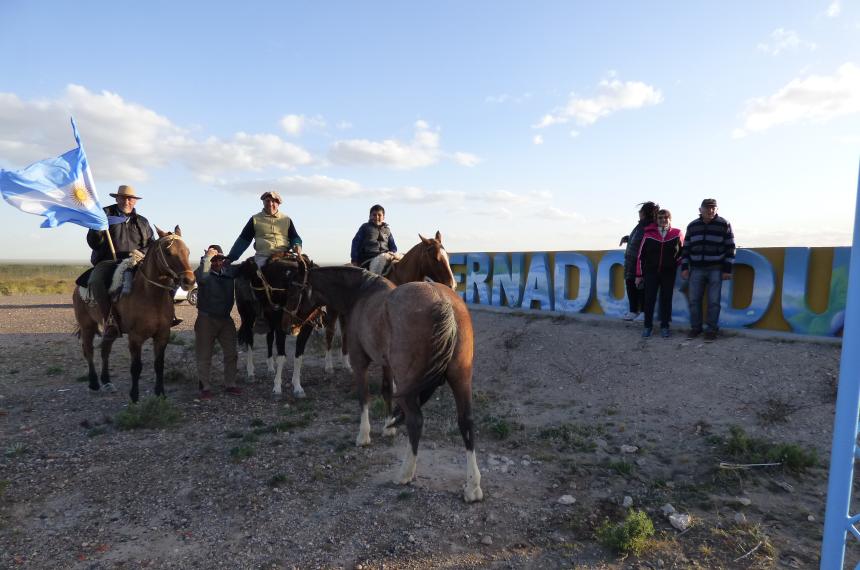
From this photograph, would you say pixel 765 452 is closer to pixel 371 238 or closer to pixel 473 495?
pixel 473 495

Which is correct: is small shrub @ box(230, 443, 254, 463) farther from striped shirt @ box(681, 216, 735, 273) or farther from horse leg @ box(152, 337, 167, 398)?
striped shirt @ box(681, 216, 735, 273)

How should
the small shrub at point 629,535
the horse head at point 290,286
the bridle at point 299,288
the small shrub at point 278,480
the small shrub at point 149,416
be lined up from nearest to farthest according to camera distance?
1. the small shrub at point 629,535
2. the small shrub at point 278,480
3. the small shrub at point 149,416
4. the bridle at point 299,288
5. the horse head at point 290,286

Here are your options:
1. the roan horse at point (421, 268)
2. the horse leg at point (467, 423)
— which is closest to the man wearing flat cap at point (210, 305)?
the roan horse at point (421, 268)

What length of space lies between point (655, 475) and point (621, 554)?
175cm

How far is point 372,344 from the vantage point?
5148 mm

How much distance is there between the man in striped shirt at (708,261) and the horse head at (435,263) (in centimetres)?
475

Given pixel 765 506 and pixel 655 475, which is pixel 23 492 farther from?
pixel 765 506

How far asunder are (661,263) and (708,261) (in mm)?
833

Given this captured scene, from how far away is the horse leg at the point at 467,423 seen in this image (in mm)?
4426

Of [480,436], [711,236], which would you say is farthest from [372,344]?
[711,236]

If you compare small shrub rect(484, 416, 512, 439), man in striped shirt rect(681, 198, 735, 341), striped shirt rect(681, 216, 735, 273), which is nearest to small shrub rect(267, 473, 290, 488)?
small shrub rect(484, 416, 512, 439)

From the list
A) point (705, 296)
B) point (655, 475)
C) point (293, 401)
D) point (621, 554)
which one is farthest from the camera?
point (705, 296)

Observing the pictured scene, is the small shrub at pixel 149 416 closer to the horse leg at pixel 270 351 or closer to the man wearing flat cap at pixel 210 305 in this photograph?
the man wearing flat cap at pixel 210 305

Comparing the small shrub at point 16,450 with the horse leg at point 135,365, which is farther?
the horse leg at point 135,365
